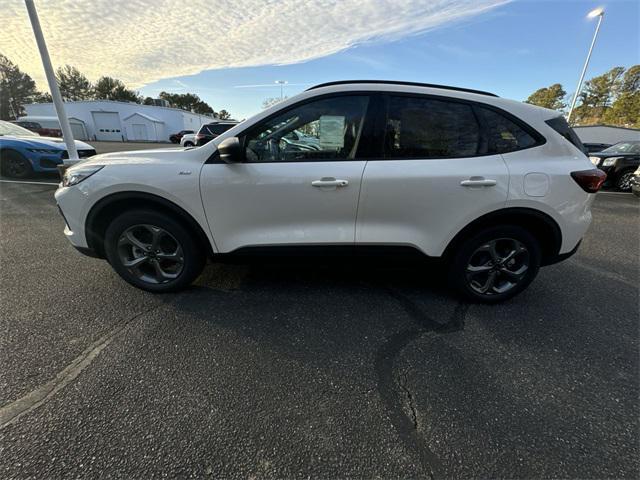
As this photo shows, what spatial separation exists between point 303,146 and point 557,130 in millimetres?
2084

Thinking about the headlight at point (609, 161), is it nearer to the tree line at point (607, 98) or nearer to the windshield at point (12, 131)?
the windshield at point (12, 131)

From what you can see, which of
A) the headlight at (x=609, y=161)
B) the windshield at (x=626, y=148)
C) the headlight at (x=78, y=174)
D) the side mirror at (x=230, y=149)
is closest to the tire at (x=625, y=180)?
the headlight at (x=609, y=161)

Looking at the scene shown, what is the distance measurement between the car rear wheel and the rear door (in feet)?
30.9

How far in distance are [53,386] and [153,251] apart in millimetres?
1186

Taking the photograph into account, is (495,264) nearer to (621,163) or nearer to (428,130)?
(428,130)

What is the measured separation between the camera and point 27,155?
24.7 ft

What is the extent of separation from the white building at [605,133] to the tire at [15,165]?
38.7 metres

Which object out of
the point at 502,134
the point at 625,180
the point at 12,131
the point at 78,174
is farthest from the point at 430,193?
the point at 12,131

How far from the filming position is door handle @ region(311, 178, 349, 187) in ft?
7.66

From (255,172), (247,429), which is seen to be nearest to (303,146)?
(255,172)

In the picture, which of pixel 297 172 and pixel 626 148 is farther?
pixel 626 148

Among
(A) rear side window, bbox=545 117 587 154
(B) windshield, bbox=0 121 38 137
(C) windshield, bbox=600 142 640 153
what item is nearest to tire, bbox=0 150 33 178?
(B) windshield, bbox=0 121 38 137

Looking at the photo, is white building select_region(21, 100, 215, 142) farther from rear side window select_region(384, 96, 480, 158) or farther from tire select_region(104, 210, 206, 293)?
rear side window select_region(384, 96, 480, 158)

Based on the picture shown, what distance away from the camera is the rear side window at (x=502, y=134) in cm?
241
